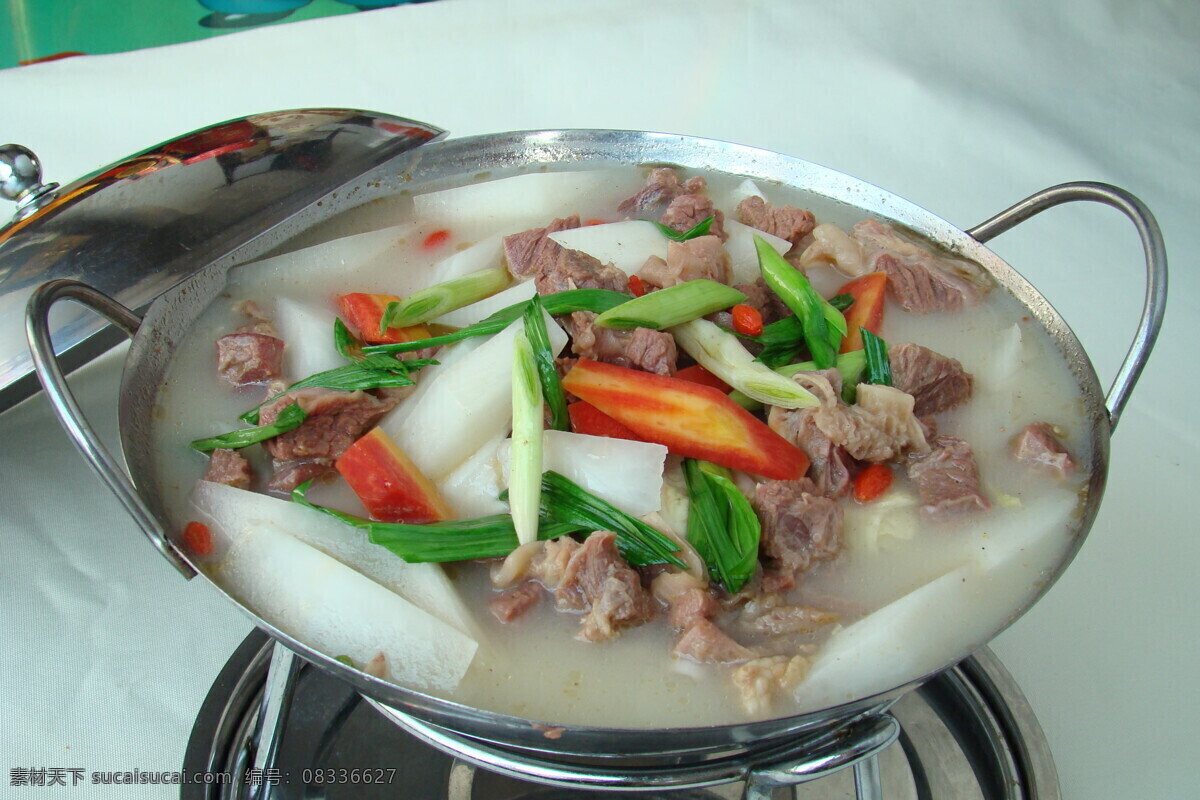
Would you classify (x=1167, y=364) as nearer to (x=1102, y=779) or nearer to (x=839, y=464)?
(x=1102, y=779)

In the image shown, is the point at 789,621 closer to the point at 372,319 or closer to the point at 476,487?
the point at 476,487

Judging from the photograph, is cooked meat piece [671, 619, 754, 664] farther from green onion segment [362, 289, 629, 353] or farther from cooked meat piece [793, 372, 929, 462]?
green onion segment [362, 289, 629, 353]

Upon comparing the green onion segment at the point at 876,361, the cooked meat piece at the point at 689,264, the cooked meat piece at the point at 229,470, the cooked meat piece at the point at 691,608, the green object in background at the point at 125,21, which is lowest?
the cooked meat piece at the point at 691,608

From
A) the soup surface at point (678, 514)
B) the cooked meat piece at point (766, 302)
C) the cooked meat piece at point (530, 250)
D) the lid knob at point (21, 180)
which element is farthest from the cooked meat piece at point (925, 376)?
the lid knob at point (21, 180)

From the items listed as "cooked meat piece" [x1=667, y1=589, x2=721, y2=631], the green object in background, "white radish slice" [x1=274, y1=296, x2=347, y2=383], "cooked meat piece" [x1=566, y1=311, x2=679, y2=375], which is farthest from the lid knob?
the green object in background

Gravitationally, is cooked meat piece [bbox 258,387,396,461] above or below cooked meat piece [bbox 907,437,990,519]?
below

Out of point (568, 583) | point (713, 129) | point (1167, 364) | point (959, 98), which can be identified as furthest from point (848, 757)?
point (959, 98)

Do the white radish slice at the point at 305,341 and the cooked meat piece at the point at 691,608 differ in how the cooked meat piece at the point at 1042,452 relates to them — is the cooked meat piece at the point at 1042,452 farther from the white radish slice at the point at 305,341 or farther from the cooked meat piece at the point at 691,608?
the white radish slice at the point at 305,341

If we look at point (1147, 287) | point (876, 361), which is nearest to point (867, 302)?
point (876, 361)
